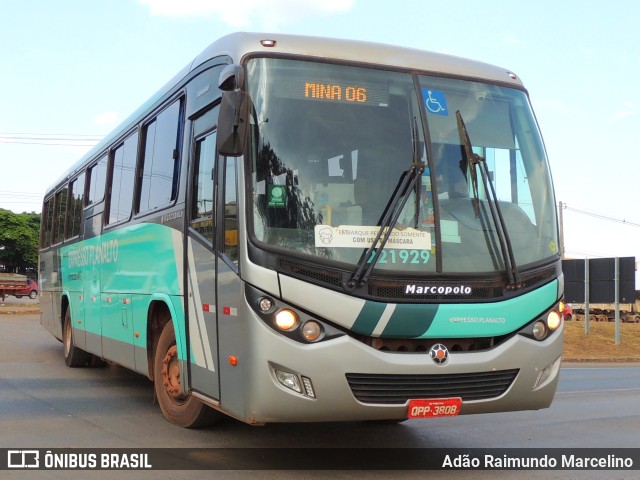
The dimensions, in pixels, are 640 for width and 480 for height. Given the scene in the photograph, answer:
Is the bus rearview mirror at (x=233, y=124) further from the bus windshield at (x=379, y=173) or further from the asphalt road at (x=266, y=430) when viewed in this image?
the asphalt road at (x=266, y=430)

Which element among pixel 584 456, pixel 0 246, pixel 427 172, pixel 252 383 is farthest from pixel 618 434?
pixel 0 246

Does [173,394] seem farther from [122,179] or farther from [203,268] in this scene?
[122,179]

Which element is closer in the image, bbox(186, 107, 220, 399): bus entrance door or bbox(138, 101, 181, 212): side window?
bbox(186, 107, 220, 399): bus entrance door

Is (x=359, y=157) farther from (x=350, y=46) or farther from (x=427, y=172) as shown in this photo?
(x=350, y=46)

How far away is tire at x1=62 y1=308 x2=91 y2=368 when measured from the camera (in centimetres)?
1343

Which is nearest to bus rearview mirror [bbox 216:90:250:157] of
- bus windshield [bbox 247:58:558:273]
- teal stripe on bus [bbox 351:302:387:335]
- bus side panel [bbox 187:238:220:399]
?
bus windshield [bbox 247:58:558:273]

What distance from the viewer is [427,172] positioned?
647 cm

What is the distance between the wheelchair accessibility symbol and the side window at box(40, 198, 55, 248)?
1114cm

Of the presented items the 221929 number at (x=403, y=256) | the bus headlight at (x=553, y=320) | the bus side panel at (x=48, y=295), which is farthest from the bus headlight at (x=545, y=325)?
the bus side panel at (x=48, y=295)

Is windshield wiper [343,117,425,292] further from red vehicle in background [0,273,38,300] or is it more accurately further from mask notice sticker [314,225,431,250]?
red vehicle in background [0,273,38,300]

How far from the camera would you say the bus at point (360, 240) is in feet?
19.5

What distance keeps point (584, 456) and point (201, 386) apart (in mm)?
3410

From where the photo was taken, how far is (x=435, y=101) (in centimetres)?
682

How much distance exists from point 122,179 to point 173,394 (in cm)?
348
